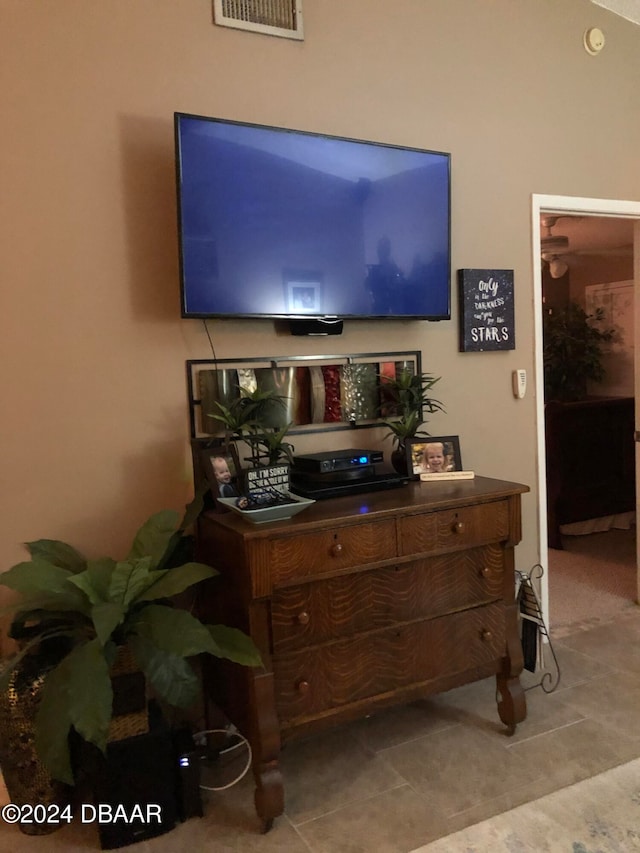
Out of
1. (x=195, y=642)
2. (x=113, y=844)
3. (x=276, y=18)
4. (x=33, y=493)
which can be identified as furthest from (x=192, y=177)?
(x=113, y=844)

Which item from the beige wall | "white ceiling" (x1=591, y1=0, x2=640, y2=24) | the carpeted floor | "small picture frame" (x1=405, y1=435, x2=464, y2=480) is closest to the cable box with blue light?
"small picture frame" (x1=405, y1=435, x2=464, y2=480)

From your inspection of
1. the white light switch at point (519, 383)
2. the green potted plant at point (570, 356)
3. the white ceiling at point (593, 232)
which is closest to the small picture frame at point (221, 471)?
the white light switch at point (519, 383)

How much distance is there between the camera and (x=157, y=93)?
225cm

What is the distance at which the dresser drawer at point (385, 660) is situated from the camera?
1.97m

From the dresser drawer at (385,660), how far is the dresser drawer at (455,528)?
0.25 metres

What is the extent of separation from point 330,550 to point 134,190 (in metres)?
1.37

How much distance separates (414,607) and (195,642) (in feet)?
2.59

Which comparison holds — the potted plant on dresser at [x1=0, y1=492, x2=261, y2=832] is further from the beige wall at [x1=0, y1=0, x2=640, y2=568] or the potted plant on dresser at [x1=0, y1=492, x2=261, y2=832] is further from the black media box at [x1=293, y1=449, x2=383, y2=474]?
the black media box at [x1=293, y1=449, x2=383, y2=474]

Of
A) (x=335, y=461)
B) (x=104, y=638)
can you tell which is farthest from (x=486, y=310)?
(x=104, y=638)

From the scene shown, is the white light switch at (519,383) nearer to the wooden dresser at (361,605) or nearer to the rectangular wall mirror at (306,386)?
the rectangular wall mirror at (306,386)

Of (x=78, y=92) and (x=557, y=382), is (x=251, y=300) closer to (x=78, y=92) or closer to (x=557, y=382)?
(x=78, y=92)

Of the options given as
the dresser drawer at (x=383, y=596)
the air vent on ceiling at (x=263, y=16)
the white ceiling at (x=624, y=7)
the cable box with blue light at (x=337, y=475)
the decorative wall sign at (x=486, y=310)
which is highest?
the white ceiling at (x=624, y=7)

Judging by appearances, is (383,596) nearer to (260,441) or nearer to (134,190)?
(260,441)

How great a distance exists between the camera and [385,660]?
2.12 m
